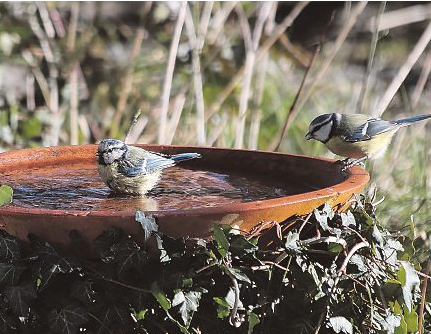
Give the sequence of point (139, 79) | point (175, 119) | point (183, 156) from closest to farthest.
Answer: point (183, 156) → point (175, 119) → point (139, 79)

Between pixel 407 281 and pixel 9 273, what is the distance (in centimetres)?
86

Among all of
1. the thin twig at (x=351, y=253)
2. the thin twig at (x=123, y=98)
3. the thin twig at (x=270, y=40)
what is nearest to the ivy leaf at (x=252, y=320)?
the thin twig at (x=351, y=253)

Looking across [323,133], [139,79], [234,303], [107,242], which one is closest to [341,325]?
[234,303]

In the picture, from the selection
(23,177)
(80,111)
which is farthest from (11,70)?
(23,177)

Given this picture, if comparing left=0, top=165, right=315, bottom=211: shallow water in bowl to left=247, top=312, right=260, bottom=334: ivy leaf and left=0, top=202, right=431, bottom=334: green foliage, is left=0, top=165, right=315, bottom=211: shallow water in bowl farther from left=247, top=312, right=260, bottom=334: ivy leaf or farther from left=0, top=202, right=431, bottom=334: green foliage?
left=247, top=312, right=260, bottom=334: ivy leaf

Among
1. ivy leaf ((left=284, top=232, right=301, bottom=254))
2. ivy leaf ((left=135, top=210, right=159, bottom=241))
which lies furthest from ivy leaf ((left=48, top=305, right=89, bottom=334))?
ivy leaf ((left=284, top=232, right=301, bottom=254))

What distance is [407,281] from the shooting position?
1.53 meters

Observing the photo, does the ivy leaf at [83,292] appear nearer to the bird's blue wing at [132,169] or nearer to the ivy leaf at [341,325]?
the ivy leaf at [341,325]

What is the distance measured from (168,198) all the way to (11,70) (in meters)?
3.34

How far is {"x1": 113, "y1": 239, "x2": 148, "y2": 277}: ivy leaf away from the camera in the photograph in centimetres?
139

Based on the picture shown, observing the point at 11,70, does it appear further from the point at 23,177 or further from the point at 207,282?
the point at 207,282

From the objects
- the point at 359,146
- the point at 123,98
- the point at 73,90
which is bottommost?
the point at 123,98

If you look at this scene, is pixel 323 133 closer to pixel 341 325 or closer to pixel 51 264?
pixel 341 325

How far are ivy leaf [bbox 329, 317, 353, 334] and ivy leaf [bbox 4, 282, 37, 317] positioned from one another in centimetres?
63
